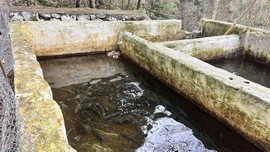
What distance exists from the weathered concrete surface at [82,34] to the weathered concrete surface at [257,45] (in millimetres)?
2540

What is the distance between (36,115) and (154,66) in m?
4.28

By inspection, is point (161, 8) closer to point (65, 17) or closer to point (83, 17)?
point (83, 17)

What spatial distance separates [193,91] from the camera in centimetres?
513

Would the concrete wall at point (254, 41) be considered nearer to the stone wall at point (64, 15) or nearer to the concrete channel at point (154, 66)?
the concrete channel at point (154, 66)

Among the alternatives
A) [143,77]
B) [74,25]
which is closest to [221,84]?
[143,77]

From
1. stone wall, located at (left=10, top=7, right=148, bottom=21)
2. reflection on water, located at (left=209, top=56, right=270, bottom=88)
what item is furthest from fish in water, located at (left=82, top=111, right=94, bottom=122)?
stone wall, located at (left=10, top=7, right=148, bottom=21)

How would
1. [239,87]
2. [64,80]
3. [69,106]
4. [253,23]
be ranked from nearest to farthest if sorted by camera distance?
[239,87], [69,106], [64,80], [253,23]

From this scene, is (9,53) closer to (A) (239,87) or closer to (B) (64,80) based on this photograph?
(B) (64,80)

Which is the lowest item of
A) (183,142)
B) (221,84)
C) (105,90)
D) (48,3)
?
(183,142)

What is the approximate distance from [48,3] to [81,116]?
29.1 ft

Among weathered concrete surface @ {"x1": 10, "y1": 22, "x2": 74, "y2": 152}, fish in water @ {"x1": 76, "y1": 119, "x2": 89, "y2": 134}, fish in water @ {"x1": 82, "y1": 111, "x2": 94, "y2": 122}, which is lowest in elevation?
fish in water @ {"x1": 76, "y1": 119, "x2": 89, "y2": 134}

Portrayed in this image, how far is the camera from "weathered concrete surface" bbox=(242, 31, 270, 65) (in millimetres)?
7343

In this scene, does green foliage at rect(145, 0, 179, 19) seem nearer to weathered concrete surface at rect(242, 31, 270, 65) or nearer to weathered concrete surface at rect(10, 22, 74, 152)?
weathered concrete surface at rect(242, 31, 270, 65)

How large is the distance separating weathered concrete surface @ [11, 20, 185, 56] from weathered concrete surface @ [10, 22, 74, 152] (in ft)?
13.1
